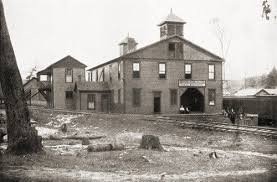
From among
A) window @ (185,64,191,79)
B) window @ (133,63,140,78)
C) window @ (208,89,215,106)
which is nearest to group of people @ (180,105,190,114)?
window @ (208,89,215,106)

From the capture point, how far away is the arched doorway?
45.0 m

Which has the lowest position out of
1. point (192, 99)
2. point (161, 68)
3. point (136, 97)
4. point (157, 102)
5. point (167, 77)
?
point (157, 102)

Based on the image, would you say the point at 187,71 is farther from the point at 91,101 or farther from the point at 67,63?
the point at 67,63

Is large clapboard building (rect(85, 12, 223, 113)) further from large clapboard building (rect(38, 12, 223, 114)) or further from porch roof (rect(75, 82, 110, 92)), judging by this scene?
porch roof (rect(75, 82, 110, 92))

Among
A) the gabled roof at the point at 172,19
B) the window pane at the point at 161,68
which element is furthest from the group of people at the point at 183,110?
the gabled roof at the point at 172,19

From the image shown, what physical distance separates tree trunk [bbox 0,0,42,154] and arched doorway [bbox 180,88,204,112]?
32.5m

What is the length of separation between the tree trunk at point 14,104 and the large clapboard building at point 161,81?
88.5 feet

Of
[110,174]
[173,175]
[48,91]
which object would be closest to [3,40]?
[110,174]

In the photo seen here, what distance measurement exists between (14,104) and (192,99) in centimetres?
3386

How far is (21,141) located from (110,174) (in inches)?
159

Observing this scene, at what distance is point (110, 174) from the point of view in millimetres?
11180

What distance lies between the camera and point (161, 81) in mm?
42000

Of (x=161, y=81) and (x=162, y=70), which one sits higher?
(x=162, y=70)

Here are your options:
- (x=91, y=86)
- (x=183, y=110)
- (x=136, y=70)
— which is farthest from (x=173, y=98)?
(x=91, y=86)
